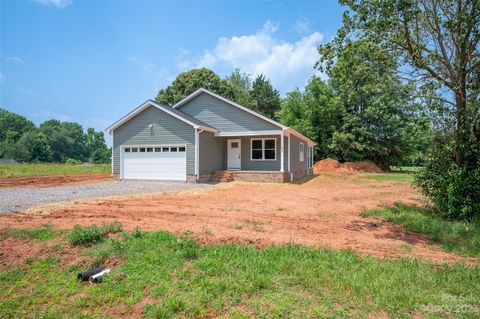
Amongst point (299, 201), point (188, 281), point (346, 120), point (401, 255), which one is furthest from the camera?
point (346, 120)

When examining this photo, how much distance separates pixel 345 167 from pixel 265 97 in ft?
53.3

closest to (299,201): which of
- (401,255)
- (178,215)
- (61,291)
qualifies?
(178,215)

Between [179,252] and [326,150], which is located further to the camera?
[326,150]

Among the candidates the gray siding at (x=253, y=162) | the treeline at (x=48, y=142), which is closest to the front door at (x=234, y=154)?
the gray siding at (x=253, y=162)

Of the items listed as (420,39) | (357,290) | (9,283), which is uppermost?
(420,39)

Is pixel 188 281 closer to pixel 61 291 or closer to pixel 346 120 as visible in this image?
pixel 61 291

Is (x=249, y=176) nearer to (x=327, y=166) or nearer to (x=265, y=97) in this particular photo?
(x=327, y=166)

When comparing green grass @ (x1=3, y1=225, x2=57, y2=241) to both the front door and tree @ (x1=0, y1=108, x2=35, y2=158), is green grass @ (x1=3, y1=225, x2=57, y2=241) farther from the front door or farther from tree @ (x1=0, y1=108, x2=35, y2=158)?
tree @ (x1=0, y1=108, x2=35, y2=158)

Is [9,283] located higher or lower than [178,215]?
lower

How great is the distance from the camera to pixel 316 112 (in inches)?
1168

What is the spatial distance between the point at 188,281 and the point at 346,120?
2882cm

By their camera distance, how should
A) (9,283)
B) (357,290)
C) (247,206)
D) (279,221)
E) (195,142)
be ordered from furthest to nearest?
(195,142) → (247,206) → (279,221) → (9,283) → (357,290)

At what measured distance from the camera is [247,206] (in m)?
8.31

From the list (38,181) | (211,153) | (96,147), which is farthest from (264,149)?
(96,147)
